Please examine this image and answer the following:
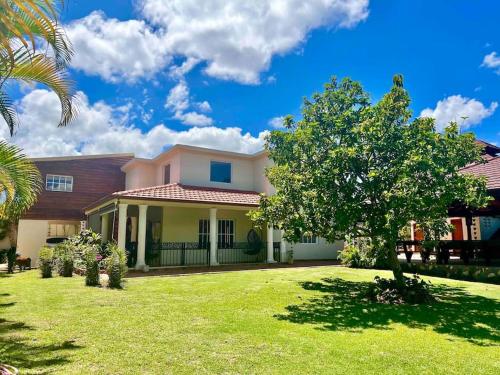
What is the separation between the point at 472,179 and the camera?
28.2 feet

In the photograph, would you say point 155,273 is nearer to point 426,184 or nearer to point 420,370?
point 426,184

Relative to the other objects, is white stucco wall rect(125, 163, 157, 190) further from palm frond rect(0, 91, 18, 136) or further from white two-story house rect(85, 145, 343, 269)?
palm frond rect(0, 91, 18, 136)

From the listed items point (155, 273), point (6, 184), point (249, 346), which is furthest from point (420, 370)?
point (155, 273)

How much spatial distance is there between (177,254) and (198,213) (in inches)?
112

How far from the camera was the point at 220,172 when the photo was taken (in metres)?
22.4

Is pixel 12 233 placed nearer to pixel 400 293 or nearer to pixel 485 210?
pixel 400 293

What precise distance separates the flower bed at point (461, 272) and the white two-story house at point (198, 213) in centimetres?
672

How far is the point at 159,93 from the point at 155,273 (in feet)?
32.0

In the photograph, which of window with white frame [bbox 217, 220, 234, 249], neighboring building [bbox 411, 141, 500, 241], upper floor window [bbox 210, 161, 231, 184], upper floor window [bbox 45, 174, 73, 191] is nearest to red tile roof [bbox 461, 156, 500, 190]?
neighboring building [bbox 411, 141, 500, 241]

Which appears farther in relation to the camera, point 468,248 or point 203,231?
point 203,231

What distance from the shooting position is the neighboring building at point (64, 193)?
2405 cm

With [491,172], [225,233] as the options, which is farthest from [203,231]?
[491,172]

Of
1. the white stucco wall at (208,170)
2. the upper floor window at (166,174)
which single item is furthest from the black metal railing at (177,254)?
the upper floor window at (166,174)

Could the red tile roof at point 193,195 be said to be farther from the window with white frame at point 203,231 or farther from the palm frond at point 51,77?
the palm frond at point 51,77
